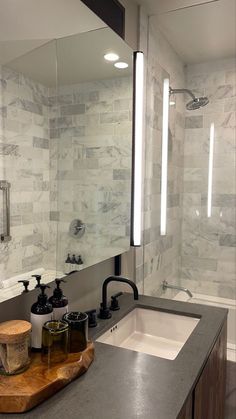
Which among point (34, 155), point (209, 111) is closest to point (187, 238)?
point (209, 111)

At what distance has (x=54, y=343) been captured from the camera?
3.61ft

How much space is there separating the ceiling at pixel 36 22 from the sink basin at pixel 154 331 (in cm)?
125

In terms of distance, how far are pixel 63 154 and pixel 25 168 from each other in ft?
0.96

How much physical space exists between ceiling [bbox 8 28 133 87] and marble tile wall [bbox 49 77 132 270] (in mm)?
45

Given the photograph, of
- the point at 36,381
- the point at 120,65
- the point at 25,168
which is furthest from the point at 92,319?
the point at 120,65

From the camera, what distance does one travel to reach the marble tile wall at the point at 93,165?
4.76 ft

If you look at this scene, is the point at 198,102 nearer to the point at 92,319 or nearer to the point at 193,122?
the point at 193,122

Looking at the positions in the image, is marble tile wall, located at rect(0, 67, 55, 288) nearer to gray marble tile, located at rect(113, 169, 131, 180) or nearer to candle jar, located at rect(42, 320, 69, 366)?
candle jar, located at rect(42, 320, 69, 366)

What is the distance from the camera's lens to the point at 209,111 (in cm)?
301

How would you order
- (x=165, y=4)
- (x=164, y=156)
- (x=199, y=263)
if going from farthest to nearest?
(x=199, y=263)
(x=164, y=156)
(x=165, y=4)

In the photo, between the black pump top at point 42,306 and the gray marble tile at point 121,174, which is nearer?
the black pump top at point 42,306

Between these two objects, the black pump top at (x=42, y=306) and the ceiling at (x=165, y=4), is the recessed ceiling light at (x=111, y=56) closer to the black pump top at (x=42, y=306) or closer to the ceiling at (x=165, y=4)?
the ceiling at (x=165, y=4)

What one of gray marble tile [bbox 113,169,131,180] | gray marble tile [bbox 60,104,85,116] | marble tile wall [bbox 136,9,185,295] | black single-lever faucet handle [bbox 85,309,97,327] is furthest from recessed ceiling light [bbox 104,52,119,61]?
black single-lever faucet handle [bbox 85,309,97,327]

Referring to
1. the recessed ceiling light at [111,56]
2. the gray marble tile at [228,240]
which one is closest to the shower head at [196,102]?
the gray marble tile at [228,240]
